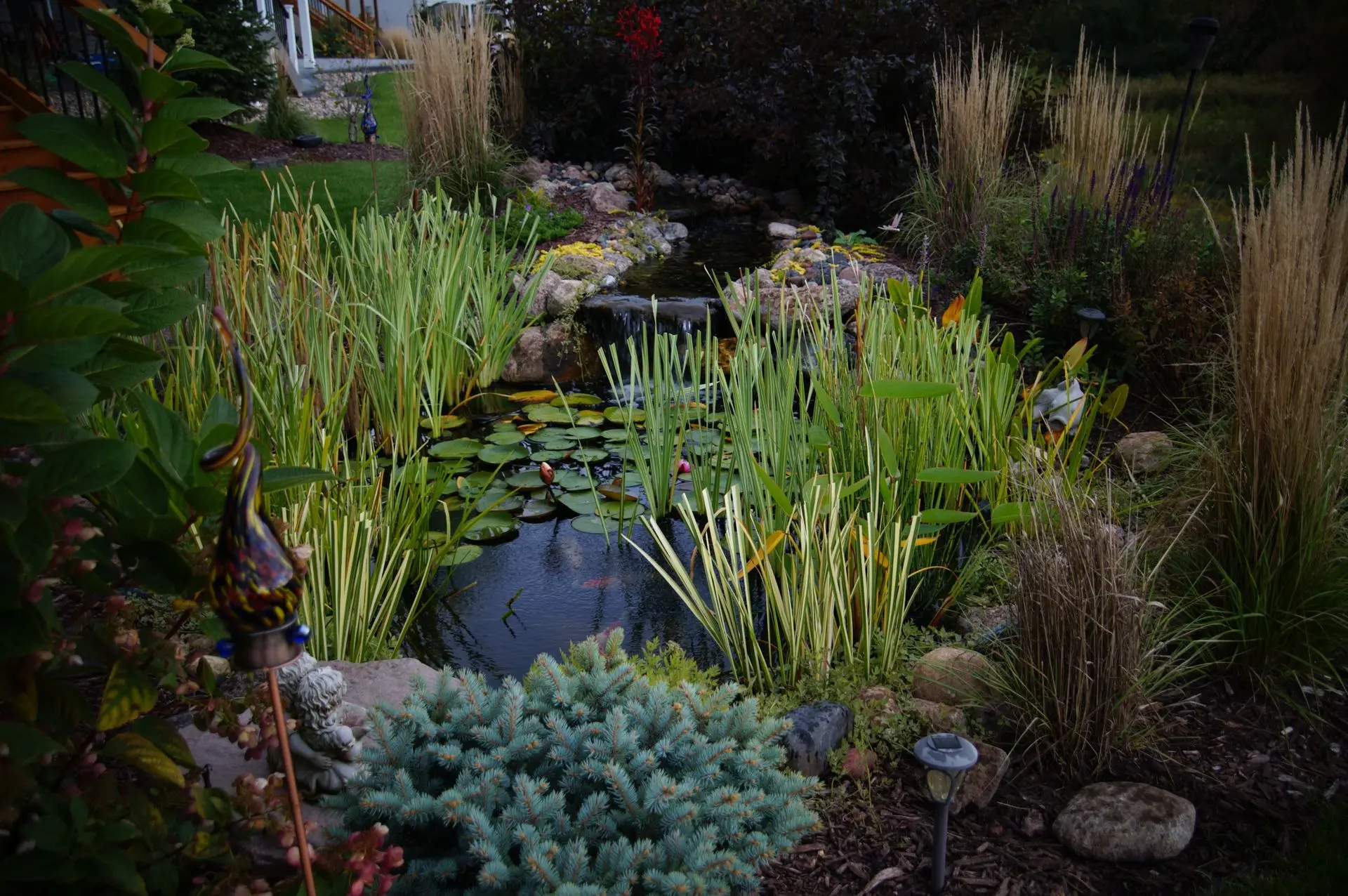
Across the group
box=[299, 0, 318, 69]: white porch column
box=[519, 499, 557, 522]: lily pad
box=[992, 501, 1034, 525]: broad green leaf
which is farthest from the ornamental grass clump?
box=[299, 0, 318, 69]: white porch column

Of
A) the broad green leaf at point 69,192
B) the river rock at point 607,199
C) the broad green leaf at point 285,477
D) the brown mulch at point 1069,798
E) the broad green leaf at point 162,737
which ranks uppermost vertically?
the broad green leaf at point 69,192

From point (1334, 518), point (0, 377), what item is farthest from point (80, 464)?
point (1334, 518)

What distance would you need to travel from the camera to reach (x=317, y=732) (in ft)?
5.89

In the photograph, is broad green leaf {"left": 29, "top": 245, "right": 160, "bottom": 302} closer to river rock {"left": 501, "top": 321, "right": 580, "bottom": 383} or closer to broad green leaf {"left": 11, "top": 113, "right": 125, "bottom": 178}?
broad green leaf {"left": 11, "top": 113, "right": 125, "bottom": 178}

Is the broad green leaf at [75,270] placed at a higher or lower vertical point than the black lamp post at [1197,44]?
lower

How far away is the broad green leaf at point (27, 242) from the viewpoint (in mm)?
1099

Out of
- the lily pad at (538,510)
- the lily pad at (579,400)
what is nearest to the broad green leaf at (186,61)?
the lily pad at (538,510)

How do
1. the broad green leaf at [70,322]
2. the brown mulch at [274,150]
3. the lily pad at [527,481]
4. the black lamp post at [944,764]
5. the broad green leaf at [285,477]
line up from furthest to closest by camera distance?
1. the brown mulch at [274,150]
2. the lily pad at [527,481]
3. the black lamp post at [944,764]
4. the broad green leaf at [285,477]
5. the broad green leaf at [70,322]

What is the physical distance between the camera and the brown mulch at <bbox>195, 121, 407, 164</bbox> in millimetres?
9922

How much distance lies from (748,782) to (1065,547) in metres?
0.85

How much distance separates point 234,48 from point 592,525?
10.2 metres

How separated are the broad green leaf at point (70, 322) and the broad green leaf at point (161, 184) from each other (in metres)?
0.36

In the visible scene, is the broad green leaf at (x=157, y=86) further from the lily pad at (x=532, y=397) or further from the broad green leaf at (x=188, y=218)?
the lily pad at (x=532, y=397)

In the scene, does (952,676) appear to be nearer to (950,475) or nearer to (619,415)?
(950,475)
